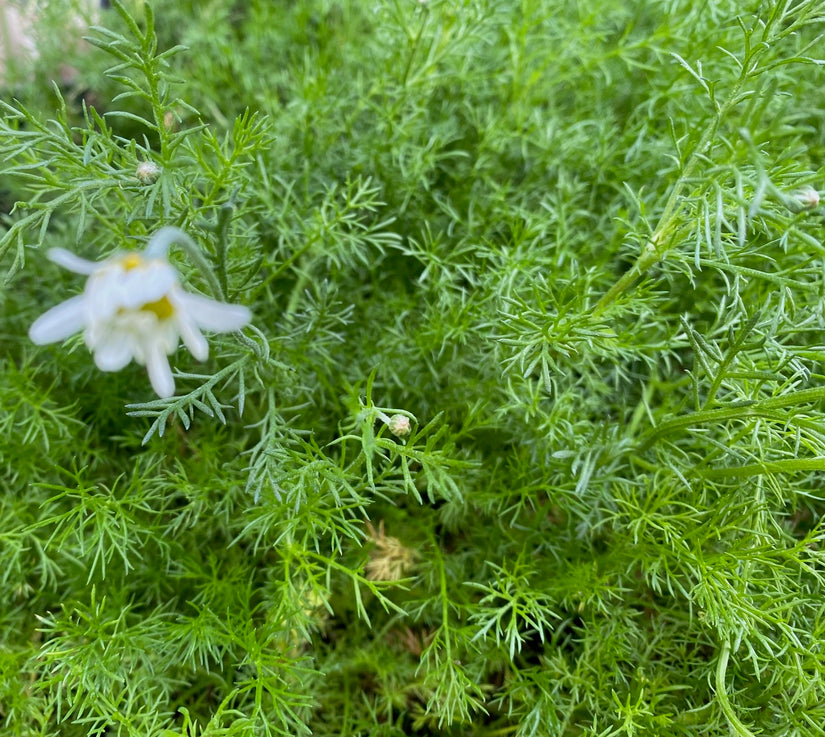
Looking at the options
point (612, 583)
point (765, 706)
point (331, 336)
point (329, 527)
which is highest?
point (331, 336)

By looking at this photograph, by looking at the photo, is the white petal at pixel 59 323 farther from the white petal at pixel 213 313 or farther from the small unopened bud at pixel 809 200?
the small unopened bud at pixel 809 200

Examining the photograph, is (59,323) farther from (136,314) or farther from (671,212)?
(671,212)

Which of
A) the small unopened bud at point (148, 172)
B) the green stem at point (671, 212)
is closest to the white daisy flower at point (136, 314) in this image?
the small unopened bud at point (148, 172)

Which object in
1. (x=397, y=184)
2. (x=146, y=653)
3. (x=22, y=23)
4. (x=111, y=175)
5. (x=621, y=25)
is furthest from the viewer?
(x=22, y=23)

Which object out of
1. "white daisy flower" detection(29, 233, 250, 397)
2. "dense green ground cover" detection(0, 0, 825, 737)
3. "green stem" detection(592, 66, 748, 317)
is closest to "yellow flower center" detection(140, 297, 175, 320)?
"white daisy flower" detection(29, 233, 250, 397)

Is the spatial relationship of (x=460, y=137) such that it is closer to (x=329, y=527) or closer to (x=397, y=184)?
(x=397, y=184)

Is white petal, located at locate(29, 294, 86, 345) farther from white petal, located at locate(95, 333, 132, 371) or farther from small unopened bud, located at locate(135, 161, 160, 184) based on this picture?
small unopened bud, located at locate(135, 161, 160, 184)

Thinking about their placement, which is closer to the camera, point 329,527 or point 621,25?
point 329,527

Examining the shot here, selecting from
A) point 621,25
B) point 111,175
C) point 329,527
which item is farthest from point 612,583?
point 621,25
